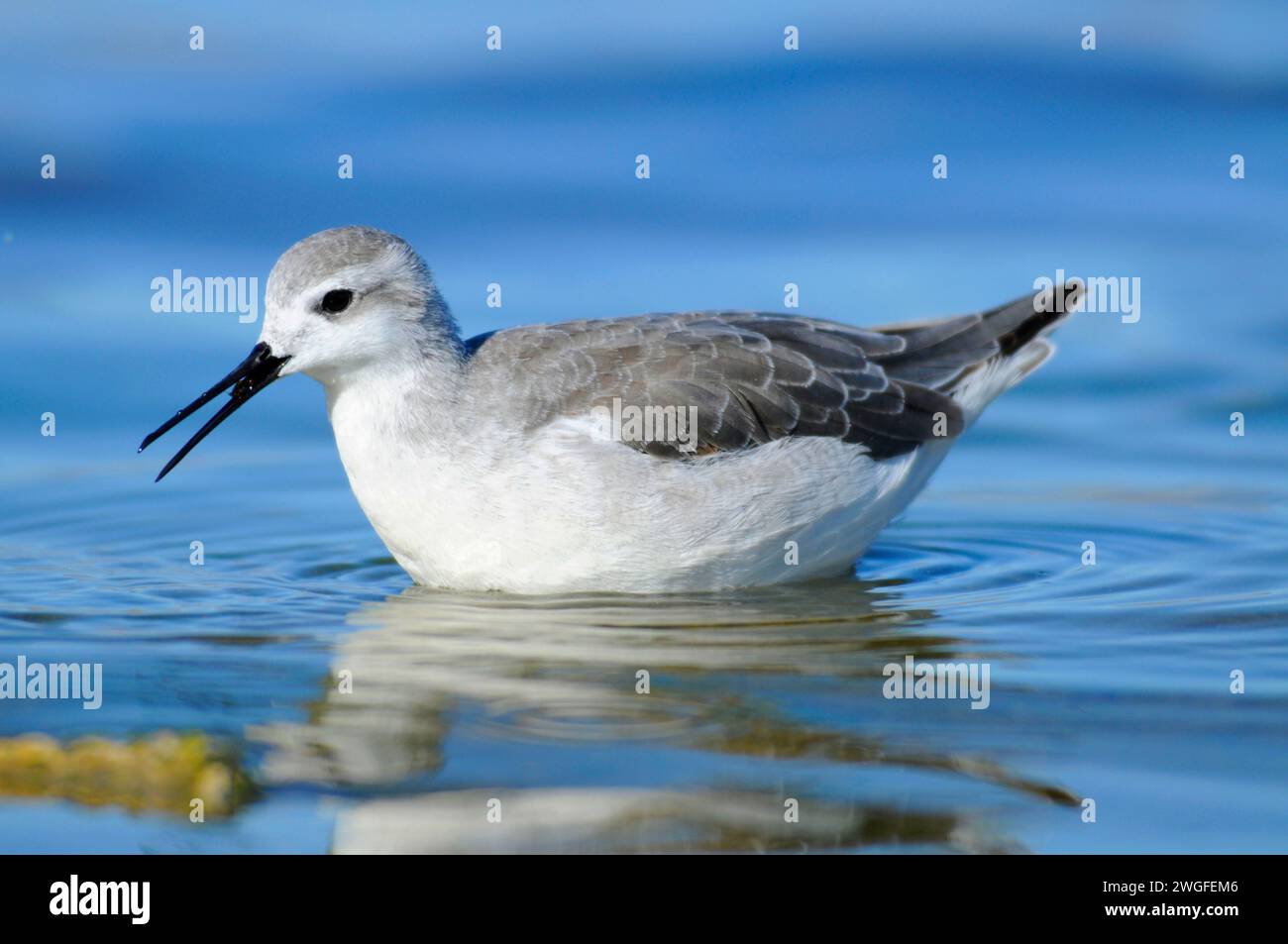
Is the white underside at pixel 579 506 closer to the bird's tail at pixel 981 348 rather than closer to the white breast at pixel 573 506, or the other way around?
the white breast at pixel 573 506

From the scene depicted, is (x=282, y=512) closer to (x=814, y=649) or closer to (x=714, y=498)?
(x=714, y=498)

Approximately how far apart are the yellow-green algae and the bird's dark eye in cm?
245

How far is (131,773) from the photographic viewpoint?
678cm

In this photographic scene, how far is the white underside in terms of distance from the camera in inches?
342

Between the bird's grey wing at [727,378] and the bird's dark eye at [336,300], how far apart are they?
2.30 feet

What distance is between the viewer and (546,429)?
8.77 metres

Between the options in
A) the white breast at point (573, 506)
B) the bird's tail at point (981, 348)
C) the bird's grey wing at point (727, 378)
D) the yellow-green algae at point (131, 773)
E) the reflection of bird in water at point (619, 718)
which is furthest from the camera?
the bird's tail at point (981, 348)

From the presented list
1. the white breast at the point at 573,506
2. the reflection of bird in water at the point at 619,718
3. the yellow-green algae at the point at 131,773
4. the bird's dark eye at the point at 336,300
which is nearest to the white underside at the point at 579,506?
the white breast at the point at 573,506

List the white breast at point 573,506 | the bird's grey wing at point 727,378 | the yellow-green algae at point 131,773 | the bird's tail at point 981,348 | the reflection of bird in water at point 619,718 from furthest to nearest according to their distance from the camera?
the bird's tail at point 981,348
the bird's grey wing at point 727,378
the white breast at point 573,506
the yellow-green algae at point 131,773
the reflection of bird in water at point 619,718

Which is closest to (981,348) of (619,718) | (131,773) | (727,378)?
(727,378)

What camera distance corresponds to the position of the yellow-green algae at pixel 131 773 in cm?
652

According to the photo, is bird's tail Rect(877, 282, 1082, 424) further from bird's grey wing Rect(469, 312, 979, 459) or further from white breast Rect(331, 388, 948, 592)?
white breast Rect(331, 388, 948, 592)

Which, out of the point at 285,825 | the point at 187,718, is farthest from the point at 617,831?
the point at 187,718

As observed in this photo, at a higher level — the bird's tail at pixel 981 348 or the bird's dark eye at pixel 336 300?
the bird's dark eye at pixel 336 300
